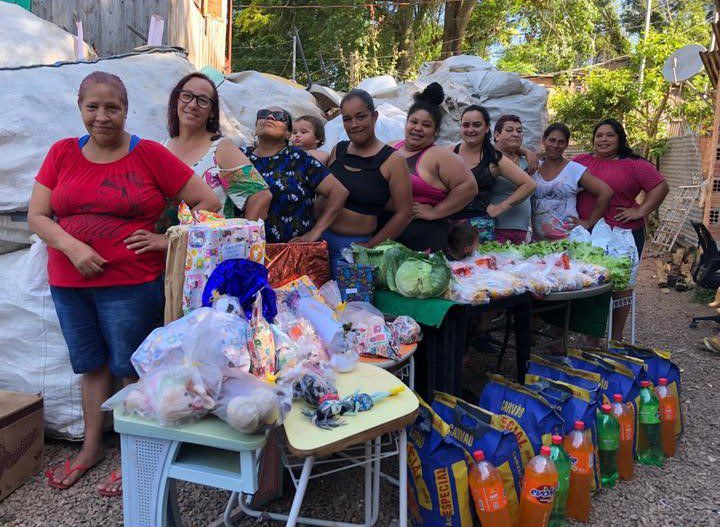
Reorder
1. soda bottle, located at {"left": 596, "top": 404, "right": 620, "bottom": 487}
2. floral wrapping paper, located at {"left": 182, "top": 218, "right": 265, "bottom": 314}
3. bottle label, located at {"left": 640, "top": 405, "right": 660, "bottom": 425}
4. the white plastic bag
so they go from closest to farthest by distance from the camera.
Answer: floral wrapping paper, located at {"left": 182, "top": 218, "right": 265, "bottom": 314}, soda bottle, located at {"left": 596, "top": 404, "right": 620, "bottom": 487}, the white plastic bag, bottle label, located at {"left": 640, "top": 405, "right": 660, "bottom": 425}

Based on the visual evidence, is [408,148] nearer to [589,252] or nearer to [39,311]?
[589,252]

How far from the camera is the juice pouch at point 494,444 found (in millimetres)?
2406

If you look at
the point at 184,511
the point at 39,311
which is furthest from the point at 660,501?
the point at 39,311

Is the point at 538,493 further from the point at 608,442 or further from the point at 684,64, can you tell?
the point at 684,64

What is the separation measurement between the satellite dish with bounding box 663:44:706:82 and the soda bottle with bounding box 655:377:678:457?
29.6ft

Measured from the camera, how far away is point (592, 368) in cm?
328

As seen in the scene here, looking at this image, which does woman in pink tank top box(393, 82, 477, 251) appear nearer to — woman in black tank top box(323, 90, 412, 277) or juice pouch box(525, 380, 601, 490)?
woman in black tank top box(323, 90, 412, 277)

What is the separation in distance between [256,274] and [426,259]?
1.12 m

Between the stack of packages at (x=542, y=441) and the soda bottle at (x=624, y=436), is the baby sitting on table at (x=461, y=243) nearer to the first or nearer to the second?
the stack of packages at (x=542, y=441)

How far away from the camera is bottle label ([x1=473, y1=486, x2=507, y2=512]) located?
233 centimetres

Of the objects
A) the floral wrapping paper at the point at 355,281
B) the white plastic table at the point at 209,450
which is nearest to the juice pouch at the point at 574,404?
→ the floral wrapping paper at the point at 355,281

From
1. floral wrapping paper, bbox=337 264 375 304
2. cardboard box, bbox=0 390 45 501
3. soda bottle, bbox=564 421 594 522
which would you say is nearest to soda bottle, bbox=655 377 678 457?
soda bottle, bbox=564 421 594 522

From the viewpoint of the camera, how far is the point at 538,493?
7.91ft

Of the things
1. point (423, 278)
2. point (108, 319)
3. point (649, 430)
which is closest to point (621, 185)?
point (649, 430)
